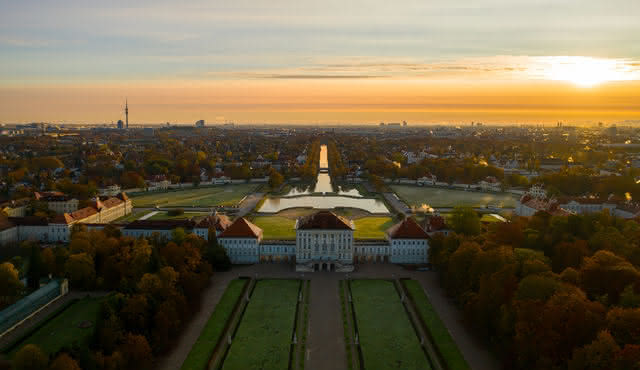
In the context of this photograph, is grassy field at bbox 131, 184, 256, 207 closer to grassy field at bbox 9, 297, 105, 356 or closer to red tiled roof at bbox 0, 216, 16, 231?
red tiled roof at bbox 0, 216, 16, 231

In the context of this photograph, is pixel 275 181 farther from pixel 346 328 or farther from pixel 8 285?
pixel 346 328

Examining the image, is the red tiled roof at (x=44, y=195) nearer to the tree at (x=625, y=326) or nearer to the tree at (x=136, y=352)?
the tree at (x=136, y=352)

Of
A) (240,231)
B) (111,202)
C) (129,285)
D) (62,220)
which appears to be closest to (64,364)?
(129,285)

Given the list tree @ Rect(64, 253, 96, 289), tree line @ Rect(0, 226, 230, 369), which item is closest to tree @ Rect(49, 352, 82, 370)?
tree line @ Rect(0, 226, 230, 369)

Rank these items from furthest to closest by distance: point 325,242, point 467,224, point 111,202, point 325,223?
point 111,202 → point 467,224 → point 325,223 → point 325,242

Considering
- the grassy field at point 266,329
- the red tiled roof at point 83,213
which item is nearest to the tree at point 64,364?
the grassy field at point 266,329

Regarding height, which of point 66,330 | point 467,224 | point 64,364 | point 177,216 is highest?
point 467,224
